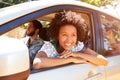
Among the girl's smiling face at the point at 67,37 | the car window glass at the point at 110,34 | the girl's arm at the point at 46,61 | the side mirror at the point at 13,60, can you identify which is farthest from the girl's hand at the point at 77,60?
the side mirror at the point at 13,60

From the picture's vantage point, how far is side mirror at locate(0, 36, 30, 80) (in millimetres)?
1672

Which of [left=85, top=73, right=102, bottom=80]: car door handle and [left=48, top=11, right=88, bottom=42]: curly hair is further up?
[left=48, top=11, right=88, bottom=42]: curly hair

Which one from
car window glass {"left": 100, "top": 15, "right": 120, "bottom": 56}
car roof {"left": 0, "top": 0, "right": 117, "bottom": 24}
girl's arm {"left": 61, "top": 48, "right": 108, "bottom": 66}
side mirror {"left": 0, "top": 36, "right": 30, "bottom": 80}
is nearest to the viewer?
side mirror {"left": 0, "top": 36, "right": 30, "bottom": 80}

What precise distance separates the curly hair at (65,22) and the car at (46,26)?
0.17 ft

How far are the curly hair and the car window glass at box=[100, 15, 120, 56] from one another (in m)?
0.40

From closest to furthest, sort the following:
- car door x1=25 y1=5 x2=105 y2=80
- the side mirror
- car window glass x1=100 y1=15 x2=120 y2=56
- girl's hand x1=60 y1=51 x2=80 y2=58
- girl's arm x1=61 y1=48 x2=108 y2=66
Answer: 1. the side mirror
2. car door x1=25 y1=5 x2=105 y2=80
3. girl's hand x1=60 y1=51 x2=80 y2=58
4. girl's arm x1=61 y1=48 x2=108 y2=66
5. car window glass x1=100 y1=15 x2=120 y2=56

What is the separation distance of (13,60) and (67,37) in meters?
1.38

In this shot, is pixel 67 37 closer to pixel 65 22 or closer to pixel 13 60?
pixel 65 22

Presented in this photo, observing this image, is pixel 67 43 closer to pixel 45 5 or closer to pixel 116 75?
pixel 45 5

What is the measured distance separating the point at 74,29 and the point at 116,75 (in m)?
0.75

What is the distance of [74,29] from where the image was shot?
311 centimetres

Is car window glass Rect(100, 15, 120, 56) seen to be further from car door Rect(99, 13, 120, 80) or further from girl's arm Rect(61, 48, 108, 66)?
girl's arm Rect(61, 48, 108, 66)

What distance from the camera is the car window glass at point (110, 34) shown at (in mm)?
3539

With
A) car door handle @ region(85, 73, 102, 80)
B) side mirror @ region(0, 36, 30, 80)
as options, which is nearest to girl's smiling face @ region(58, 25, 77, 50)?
car door handle @ region(85, 73, 102, 80)
